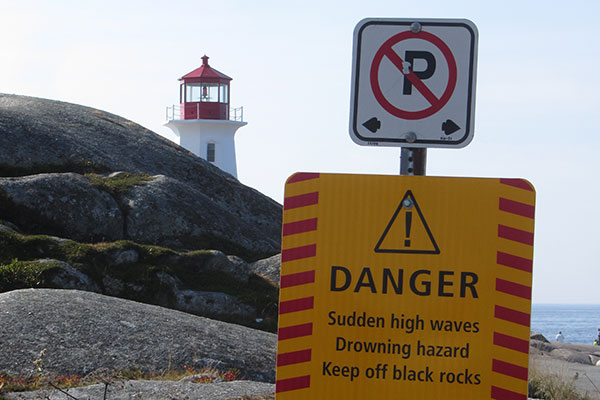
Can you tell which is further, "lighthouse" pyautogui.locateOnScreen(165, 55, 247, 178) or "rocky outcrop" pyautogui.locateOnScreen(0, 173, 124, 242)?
"lighthouse" pyautogui.locateOnScreen(165, 55, 247, 178)

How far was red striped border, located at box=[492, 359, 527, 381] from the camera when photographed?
14.0 feet

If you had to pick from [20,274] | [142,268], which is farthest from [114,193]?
[20,274]

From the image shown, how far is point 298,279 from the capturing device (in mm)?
4422

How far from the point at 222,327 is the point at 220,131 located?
3570cm

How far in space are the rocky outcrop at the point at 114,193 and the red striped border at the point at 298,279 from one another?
55.9 ft

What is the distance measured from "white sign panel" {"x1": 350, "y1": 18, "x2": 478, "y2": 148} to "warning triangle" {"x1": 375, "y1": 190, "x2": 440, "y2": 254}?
1.68 ft

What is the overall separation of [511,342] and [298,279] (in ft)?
3.83

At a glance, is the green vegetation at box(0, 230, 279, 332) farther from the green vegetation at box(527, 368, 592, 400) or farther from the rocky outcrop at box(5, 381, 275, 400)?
the rocky outcrop at box(5, 381, 275, 400)

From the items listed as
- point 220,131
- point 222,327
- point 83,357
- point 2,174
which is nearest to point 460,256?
point 83,357

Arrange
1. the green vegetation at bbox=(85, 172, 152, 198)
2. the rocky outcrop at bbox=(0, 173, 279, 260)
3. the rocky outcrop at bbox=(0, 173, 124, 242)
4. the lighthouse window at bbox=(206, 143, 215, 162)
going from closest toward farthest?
1. the rocky outcrop at bbox=(0, 173, 124, 242)
2. the rocky outcrop at bbox=(0, 173, 279, 260)
3. the green vegetation at bbox=(85, 172, 152, 198)
4. the lighthouse window at bbox=(206, 143, 215, 162)

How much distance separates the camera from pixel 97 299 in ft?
43.5

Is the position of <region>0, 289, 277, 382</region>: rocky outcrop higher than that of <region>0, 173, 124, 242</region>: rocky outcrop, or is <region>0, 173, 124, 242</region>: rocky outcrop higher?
<region>0, 173, 124, 242</region>: rocky outcrop

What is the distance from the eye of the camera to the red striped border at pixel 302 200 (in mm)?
4465

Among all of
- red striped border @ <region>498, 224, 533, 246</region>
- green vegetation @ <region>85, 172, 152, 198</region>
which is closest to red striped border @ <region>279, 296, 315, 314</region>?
red striped border @ <region>498, 224, 533, 246</region>
